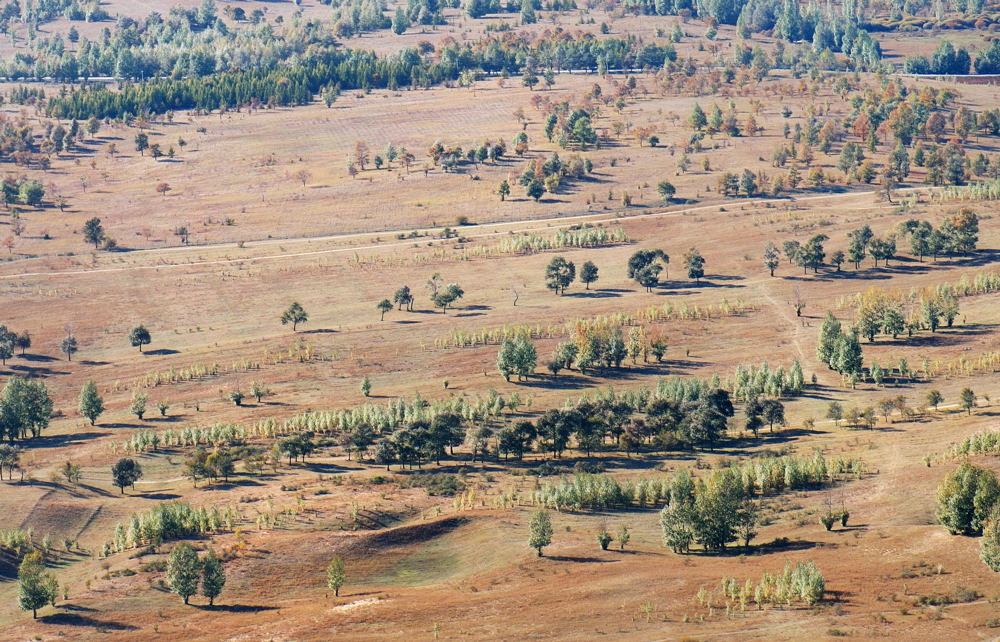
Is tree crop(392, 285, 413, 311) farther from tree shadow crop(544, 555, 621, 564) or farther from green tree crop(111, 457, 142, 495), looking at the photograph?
tree shadow crop(544, 555, 621, 564)

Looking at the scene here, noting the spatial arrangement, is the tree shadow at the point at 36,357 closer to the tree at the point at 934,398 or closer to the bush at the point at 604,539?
the bush at the point at 604,539

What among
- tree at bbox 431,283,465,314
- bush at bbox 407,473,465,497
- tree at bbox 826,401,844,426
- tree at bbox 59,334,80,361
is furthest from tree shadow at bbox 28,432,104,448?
tree at bbox 826,401,844,426

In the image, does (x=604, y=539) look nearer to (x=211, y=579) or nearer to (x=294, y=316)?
(x=211, y=579)

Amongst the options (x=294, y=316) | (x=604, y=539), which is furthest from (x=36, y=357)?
(x=604, y=539)

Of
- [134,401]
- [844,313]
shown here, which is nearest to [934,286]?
[844,313]

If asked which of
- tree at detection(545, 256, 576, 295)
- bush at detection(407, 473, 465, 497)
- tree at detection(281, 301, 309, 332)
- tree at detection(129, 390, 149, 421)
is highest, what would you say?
tree at detection(545, 256, 576, 295)
